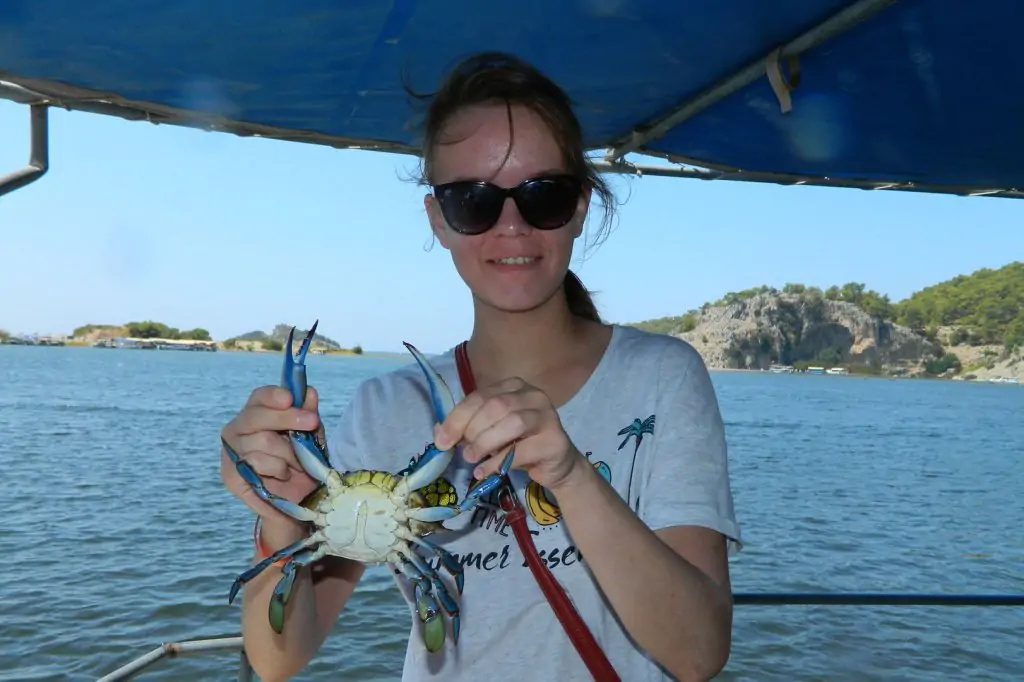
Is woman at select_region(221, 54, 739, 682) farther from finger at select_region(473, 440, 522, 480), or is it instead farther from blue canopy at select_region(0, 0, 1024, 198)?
blue canopy at select_region(0, 0, 1024, 198)


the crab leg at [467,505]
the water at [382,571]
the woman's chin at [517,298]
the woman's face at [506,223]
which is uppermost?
the woman's face at [506,223]

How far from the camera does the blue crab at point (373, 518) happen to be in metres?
1.92

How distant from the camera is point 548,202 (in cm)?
209

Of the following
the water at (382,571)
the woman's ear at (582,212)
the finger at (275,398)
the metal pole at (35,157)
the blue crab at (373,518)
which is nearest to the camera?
the finger at (275,398)

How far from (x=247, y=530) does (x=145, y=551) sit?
2369 mm

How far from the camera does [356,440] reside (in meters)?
2.32

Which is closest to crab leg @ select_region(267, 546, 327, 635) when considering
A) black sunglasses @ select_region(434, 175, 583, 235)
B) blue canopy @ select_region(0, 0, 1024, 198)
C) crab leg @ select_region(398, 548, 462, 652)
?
crab leg @ select_region(398, 548, 462, 652)

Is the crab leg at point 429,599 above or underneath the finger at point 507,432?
underneath

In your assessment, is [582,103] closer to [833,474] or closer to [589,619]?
[589,619]

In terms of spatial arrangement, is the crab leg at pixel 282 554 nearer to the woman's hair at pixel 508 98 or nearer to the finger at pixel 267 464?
the finger at pixel 267 464

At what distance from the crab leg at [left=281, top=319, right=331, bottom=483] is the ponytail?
38.3 inches

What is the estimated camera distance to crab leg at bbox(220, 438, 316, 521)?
193 centimetres

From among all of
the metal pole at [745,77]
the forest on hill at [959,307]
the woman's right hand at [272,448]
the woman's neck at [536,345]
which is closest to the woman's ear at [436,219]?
the woman's neck at [536,345]

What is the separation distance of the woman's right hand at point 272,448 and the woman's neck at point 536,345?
2.03 feet
